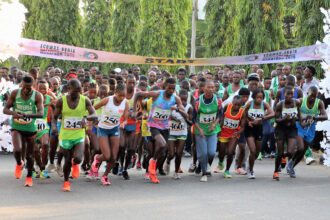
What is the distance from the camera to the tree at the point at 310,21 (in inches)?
790

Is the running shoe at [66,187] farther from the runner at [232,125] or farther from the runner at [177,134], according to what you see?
the runner at [232,125]

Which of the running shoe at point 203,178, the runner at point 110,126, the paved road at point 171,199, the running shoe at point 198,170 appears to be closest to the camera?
the paved road at point 171,199

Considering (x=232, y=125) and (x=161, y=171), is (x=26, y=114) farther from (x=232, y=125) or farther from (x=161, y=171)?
(x=232, y=125)

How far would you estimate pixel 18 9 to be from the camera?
18.7 feet

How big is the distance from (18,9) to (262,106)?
7063mm

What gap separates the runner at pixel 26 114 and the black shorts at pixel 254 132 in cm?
410

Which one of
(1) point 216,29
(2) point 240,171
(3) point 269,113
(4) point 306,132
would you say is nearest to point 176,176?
(2) point 240,171

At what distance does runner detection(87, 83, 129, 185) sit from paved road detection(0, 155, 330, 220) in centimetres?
47

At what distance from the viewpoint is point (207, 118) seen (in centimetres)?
1146

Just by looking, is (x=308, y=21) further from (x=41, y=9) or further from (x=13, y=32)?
(x=41, y=9)

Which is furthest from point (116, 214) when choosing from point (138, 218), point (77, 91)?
point (77, 91)

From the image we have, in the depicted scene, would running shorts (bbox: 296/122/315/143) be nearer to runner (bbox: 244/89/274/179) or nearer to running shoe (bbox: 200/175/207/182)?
runner (bbox: 244/89/274/179)

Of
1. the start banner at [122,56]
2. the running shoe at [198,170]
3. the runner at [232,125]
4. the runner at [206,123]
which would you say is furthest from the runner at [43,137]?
the start banner at [122,56]

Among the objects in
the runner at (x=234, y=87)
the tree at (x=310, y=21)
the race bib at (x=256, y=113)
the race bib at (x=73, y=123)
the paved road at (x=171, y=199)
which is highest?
the tree at (x=310, y=21)
